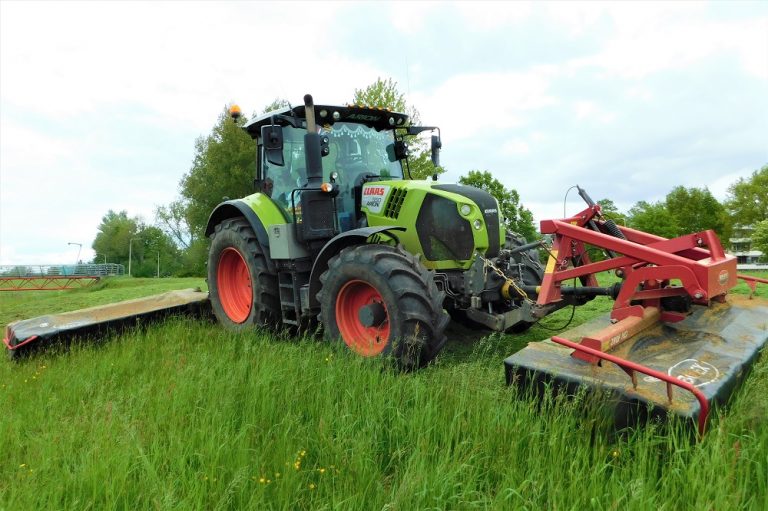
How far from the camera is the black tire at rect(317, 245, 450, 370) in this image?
4.25m

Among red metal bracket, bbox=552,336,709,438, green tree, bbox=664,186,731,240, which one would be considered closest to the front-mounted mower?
red metal bracket, bbox=552,336,709,438

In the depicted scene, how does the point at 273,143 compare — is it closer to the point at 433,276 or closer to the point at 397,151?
the point at 397,151

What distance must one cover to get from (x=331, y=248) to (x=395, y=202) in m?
0.77

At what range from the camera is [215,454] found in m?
2.78

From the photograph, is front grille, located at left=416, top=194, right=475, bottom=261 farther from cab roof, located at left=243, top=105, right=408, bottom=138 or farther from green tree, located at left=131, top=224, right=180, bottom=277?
green tree, located at left=131, top=224, right=180, bottom=277

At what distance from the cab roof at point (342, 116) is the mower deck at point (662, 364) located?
10.7ft

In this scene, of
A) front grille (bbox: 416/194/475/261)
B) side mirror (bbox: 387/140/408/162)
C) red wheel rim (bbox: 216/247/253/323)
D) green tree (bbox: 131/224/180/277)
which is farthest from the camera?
green tree (bbox: 131/224/180/277)

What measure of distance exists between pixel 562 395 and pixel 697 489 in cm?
78

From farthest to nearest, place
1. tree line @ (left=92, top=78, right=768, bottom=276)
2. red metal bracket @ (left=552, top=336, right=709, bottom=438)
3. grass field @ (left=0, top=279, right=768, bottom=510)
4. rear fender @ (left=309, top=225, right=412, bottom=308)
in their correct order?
tree line @ (left=92, top=78, right=768, bottom=276) → rear fender @ (left=309, top=225, right=412, bottom=308) → red metal bracket @ (left=552, top=336, right=709, bottom=438) → grass field @ (left=0, top=279, right=768, bottom=510)

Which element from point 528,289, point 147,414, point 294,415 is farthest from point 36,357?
point 528,289

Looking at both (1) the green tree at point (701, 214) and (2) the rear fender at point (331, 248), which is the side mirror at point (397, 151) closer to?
(2) the rear fender at point (331, 248)

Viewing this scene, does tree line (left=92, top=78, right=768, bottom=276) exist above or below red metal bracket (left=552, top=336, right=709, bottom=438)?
above

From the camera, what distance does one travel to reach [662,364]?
3348 millimetres

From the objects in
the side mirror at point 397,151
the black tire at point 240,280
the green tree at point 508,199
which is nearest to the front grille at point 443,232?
the side mirror at point 397,151
